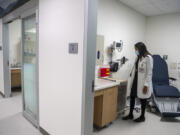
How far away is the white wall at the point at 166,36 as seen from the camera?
4160 millimetres

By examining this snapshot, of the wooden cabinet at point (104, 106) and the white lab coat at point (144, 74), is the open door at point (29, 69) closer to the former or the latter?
the wooden cabinet at point (104, 106)

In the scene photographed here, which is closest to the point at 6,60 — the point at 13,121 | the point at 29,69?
the point at 29,69

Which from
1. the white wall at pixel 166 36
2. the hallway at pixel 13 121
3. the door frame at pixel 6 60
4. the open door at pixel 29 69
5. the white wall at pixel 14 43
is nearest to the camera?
the hallway at pixel 13 121

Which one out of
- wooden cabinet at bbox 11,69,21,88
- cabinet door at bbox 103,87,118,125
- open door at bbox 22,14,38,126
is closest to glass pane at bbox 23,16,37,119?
open door at bbox 22,14,38,126

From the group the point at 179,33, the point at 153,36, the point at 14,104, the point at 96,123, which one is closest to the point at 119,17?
the point at 153,36

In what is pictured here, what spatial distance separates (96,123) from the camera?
2.48 metres

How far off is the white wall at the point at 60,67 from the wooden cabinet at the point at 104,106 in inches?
28.0

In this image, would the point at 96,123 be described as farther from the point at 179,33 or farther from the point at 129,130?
the point at 179,33

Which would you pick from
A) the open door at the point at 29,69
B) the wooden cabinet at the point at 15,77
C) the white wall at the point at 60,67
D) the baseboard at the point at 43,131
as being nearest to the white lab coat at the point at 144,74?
the white wall at the point at 60,67

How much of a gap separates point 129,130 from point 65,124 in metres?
1.34

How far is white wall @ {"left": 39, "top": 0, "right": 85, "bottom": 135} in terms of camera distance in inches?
62.1

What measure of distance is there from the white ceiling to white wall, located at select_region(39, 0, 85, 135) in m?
2.30

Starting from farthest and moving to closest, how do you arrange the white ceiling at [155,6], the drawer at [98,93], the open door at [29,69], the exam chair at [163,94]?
the white ceiling at [155,6], the exam chair at [163,94], the open door at [29,69], the drawer at [98,93]

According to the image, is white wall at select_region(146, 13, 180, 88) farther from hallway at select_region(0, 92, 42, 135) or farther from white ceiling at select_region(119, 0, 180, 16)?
hallway at select_region(0, 92, 42, 135)
